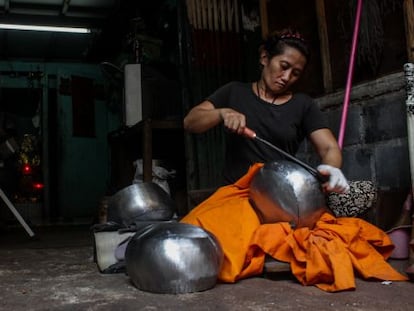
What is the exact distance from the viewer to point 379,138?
121 inches

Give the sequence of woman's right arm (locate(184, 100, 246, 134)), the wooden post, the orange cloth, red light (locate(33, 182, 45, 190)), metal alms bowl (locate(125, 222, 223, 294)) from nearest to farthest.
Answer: metal alms bowl (locate(125, 222, 223, 294)) → the orange cloth → woman's right arm (locate(184, 100, 246, 134)) → the wooden post → red light (locate(33, 182, 45, 190))

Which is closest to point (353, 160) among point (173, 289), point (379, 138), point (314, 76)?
point (379, 138)

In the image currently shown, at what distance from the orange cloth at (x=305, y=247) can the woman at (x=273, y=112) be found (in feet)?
1.49

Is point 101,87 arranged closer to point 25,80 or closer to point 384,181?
point 25,80

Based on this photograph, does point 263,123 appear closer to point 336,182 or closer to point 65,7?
point 336,182

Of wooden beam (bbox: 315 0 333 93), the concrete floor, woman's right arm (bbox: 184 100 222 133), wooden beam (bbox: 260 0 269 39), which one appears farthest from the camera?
wooden beam (bbox: 260 0 269 39)

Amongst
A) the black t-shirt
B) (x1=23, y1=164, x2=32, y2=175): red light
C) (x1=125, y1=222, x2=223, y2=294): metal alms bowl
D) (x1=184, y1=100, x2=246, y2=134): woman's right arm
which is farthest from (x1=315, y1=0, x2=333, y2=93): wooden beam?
(x1=23, y1=164, x2=32, y2=175): red light

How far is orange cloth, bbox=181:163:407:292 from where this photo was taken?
6.68 ft

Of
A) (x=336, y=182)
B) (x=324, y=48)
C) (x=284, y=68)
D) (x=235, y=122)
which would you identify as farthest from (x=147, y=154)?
(x=336, y=182)

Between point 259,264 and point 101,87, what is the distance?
7.82 m

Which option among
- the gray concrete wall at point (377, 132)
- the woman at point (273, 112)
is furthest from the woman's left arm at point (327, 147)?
the gray concrete wall at point (377, 132)

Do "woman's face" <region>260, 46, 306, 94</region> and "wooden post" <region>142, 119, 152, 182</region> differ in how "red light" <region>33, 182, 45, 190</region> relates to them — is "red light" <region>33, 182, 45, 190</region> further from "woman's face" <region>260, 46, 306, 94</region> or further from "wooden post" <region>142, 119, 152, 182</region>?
"woman's face" <region>260, 46, 306, 94</region>

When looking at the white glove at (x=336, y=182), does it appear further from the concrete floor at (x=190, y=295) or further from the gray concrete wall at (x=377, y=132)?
the gray concrete wall at (x=377, y=132)

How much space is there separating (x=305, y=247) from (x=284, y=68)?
1.02 m
